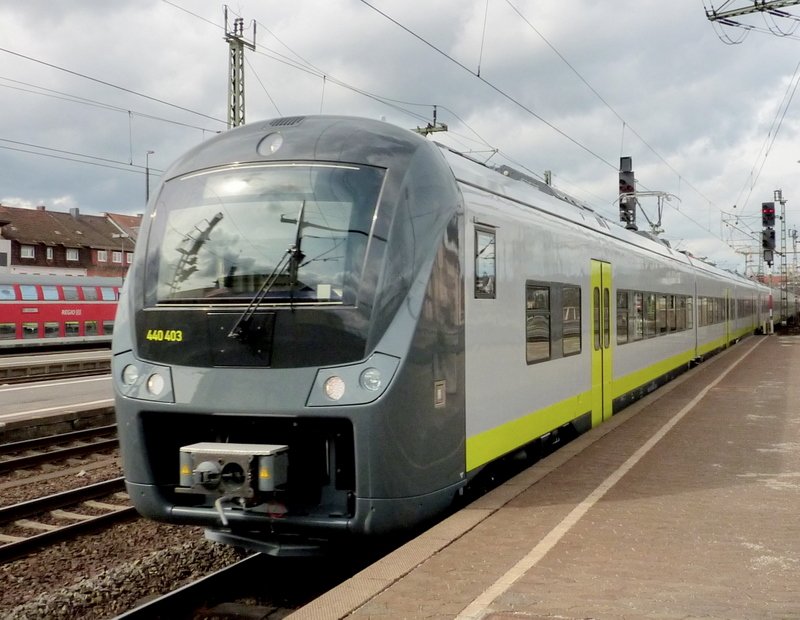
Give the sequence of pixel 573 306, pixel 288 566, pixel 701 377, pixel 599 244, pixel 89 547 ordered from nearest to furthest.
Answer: pixel 288 566
pixel 89 547
pixel 573 306
pixel 599 244
pixel 701 377

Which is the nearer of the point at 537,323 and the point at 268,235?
the point at 268,235

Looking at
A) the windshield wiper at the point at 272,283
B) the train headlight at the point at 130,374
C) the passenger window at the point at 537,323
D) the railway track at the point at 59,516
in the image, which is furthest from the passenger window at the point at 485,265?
the railway track at the point at 59,516

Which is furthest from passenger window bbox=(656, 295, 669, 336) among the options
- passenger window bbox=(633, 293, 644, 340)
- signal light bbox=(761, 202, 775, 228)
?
signal light bbox=(761, 202, 775, 228)

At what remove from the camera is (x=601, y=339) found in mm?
10727

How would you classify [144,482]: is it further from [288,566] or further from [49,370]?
[49,370]

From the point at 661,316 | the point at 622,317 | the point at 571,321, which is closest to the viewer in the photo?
the point at 571,321

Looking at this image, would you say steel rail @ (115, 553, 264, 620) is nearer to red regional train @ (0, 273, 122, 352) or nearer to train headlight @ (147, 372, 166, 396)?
train headlight @ (147, 372, 166, 396)

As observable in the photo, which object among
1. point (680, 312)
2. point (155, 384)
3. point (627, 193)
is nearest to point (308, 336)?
point (155, 384)

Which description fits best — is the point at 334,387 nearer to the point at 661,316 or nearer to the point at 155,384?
the point at 155,384

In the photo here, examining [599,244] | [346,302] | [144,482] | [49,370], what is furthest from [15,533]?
[49,370]

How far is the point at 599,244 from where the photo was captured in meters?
10.6

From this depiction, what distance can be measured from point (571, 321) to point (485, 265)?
290 centimetres

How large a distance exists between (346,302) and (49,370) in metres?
21.0

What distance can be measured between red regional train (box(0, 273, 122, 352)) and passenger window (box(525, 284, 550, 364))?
25.6 meters
